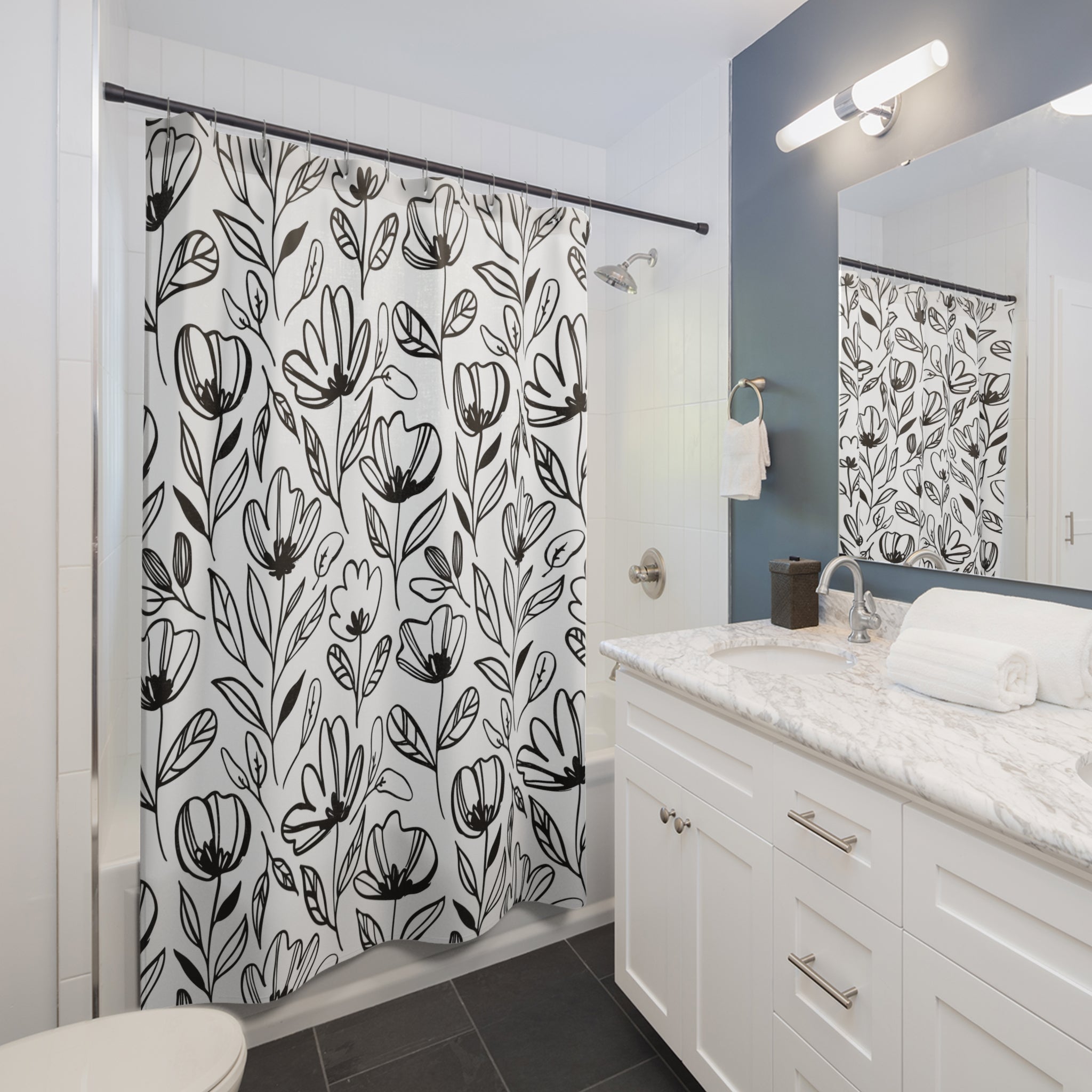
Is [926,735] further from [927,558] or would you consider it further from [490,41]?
[490,41]

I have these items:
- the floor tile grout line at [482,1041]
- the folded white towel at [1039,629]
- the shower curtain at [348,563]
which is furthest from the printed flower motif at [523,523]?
the floor tile grout line at [482,1041]

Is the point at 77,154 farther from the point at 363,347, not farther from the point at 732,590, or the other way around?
the point at 732,590

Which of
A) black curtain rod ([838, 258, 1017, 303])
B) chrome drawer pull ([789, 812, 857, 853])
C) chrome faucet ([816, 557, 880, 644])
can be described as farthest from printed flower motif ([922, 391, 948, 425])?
chrome drawer pull ([789, 812, 857, 853])

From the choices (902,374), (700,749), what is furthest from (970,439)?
(700,749)

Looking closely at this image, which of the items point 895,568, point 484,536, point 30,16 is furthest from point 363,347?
point 895,568

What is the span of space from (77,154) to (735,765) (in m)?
1.54

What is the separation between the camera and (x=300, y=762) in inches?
62.4

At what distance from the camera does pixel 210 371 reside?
Result: 1460 mm

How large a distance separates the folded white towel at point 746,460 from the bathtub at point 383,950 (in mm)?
833

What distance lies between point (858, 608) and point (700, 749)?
0.56m

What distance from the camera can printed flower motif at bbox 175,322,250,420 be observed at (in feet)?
4.71

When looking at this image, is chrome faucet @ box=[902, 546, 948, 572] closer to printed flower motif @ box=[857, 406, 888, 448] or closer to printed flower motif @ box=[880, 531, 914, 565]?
printed flower motif @ box=[880, 531, 914, 565]

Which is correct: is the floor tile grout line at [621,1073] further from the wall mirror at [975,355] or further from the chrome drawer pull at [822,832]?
the wall mirror at [975,355]

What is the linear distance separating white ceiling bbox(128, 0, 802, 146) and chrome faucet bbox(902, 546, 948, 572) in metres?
1.40
